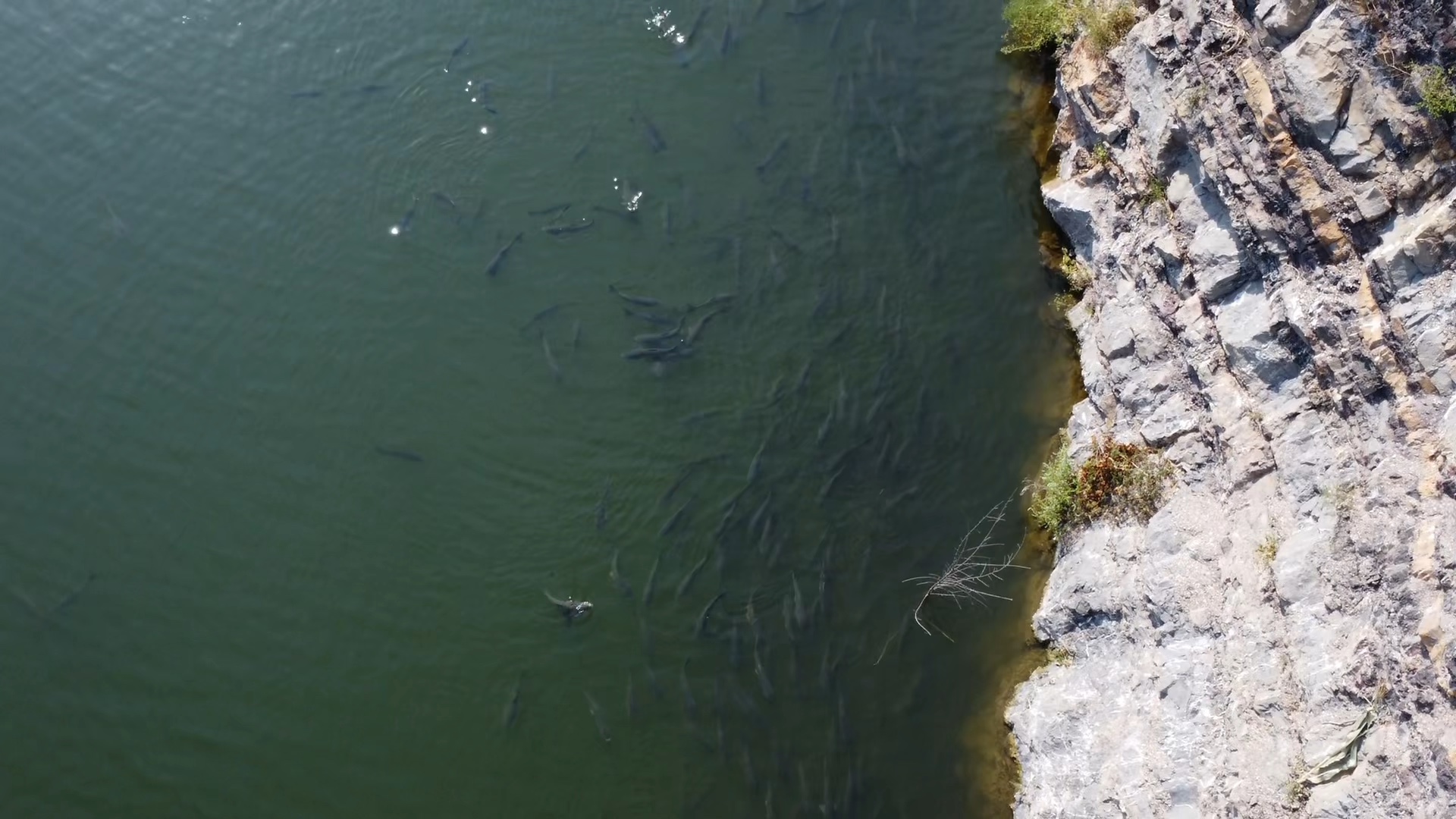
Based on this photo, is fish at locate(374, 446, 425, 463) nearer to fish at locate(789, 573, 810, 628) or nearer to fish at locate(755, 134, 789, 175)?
fish at locate(789, 573, 810, 628)

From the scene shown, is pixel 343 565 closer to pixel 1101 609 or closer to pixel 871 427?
pixel 871 427

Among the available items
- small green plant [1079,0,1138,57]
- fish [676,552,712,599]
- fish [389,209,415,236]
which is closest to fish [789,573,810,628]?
fish [676,552,712,599]

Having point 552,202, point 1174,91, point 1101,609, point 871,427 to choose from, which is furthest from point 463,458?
point 1174,91

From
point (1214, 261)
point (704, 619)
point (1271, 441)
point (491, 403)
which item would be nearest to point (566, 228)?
point (491, 403)

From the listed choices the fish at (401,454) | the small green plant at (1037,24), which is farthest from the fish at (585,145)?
the small green plant at (1037,24)

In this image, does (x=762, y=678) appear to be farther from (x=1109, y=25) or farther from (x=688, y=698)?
(x=1109, y=25)

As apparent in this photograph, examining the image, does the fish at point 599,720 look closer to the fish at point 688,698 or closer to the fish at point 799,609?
the fish at point 688,698

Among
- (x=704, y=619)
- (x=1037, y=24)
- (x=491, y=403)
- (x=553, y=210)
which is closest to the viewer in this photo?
(x=704, y=619)
